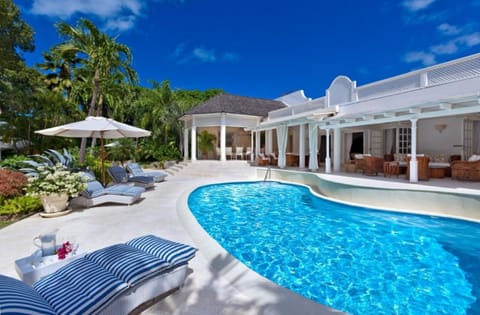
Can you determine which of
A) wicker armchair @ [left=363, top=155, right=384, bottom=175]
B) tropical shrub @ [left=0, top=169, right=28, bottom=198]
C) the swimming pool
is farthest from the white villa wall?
tropical shrub @ [left=0, top=169, right=28, bottom=198]

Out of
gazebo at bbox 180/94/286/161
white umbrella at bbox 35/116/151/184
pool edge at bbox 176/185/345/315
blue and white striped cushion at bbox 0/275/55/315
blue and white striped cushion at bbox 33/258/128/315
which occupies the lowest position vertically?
pool edge at bbox 176/185/345/315

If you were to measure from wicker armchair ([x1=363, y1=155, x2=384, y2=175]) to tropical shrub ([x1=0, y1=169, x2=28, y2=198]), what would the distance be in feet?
46.1

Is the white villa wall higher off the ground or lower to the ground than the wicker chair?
higher

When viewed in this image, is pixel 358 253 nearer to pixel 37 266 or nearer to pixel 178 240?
pixel 178 240

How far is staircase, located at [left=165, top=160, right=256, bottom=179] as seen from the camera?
1726 cm

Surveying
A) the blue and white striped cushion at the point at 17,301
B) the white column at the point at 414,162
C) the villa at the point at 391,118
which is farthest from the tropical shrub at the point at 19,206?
the white column at the point at 414,162

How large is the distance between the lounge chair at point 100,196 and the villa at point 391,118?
413 inches

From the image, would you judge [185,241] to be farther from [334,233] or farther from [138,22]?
[138,22]

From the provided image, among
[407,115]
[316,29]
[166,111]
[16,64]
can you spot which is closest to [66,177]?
[407,115]

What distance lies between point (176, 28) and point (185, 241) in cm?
2698

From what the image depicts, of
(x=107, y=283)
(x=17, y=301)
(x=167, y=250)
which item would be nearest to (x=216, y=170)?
(x=167, y=250)

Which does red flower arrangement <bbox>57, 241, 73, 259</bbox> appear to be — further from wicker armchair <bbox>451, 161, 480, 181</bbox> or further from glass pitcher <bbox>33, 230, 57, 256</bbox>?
wicker armchair <bbox>451, 161, 480, 181</bbox>

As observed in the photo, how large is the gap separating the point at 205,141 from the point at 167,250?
21.8 m

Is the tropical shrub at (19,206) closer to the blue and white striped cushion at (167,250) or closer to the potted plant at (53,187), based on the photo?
the potted plant at (53,187)
